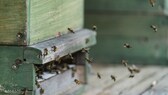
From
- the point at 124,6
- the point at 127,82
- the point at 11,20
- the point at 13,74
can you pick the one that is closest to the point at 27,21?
the point at 11,20

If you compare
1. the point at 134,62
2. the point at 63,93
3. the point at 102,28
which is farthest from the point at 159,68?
the point at 63,93

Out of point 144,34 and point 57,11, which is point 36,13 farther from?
point 144,34

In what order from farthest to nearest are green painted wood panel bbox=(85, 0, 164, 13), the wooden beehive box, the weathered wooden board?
green painted wood panel bbox=(85, 0, 164, 13) < the weathered wooden board < the wooden beehive box

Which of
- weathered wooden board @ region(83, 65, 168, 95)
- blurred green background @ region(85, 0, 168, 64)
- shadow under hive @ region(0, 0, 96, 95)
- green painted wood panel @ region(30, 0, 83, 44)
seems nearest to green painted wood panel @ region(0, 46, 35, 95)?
shadow under hive @ region(0, 0, 96, 95)

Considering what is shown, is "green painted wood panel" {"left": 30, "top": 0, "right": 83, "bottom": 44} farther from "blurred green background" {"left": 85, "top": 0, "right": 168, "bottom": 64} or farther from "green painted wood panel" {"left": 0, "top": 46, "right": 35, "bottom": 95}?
"blurred green background" {"left": 85, "top": 0, "right": 168, "bottom": 64}

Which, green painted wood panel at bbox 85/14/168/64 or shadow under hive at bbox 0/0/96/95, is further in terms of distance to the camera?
green painted wood panel at bbox 85/14/168/64

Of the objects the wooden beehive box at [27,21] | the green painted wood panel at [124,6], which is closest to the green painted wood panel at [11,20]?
the wooden beehive box at [27,21]

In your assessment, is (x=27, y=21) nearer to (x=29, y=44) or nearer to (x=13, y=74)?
(x=29, y=44)
